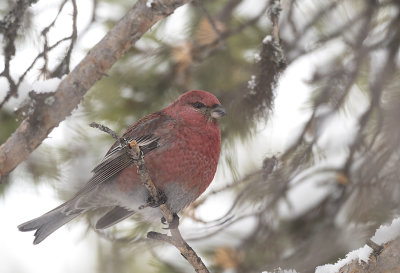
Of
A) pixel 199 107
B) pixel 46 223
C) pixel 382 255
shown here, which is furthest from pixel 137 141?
pixel 382 255

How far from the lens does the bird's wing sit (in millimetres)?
2926

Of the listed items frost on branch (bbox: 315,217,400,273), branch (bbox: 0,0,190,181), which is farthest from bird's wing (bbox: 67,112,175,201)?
frost on branch (bbox: 315,217,400,273)

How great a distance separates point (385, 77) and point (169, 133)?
1.20m

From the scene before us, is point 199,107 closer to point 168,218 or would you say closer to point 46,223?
point 168,218

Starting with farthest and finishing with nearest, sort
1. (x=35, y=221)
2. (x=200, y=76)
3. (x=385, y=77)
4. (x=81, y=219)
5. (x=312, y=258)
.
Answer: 1. (x=81, y=219)
2. (x=200, y=76)
3. (x=35, y=221)
4. (x=385, y=77)
5. (x=312, y=258)

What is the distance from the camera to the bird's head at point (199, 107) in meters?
2.91

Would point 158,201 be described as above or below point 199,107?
below

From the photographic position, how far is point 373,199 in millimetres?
2670

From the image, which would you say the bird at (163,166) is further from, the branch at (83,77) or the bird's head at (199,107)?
the branch at (83,77)

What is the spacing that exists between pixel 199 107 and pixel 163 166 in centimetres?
39

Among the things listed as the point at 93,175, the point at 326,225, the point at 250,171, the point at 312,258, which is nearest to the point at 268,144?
the point at 250,171

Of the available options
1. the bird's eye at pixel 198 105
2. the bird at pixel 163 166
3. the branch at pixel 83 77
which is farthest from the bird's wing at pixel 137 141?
the branch at pixel 83 77

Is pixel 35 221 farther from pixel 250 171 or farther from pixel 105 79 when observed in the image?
pixel 250 171

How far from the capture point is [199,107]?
9.66 ft
